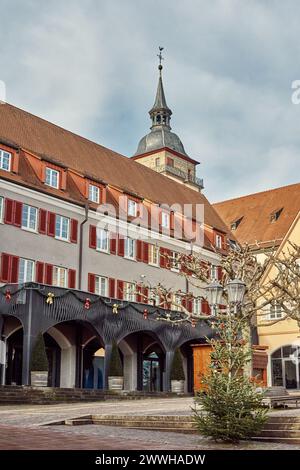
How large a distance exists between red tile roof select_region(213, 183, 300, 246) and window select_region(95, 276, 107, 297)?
65.4ft

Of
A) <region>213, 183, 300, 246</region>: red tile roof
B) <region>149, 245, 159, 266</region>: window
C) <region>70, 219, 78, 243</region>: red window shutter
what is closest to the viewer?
<region>70, 219, 78, 243</region>: red window shutter

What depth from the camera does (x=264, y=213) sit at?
183 ft

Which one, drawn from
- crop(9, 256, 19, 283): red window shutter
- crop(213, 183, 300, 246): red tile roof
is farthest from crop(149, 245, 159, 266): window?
crop(213, 183, 300, 246): red tile roof

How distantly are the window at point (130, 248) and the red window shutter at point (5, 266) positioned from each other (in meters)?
8.76

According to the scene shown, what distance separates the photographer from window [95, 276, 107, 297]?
33344 millimetres

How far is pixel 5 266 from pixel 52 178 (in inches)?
242

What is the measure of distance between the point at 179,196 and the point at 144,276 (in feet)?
37.0

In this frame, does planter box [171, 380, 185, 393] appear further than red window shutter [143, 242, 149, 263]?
No

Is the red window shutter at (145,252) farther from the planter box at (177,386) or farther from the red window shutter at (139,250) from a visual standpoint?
the planter box at (177,386)

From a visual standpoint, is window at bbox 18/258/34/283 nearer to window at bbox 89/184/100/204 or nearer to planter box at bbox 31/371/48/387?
planter box at bbox 31/371/48/387

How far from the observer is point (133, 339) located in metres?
34.0

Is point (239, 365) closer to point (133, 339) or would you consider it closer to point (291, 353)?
point (133, 339)

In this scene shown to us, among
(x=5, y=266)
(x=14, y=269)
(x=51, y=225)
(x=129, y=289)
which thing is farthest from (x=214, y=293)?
(x=129, y=289)

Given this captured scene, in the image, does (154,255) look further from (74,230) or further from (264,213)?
(264,213)
